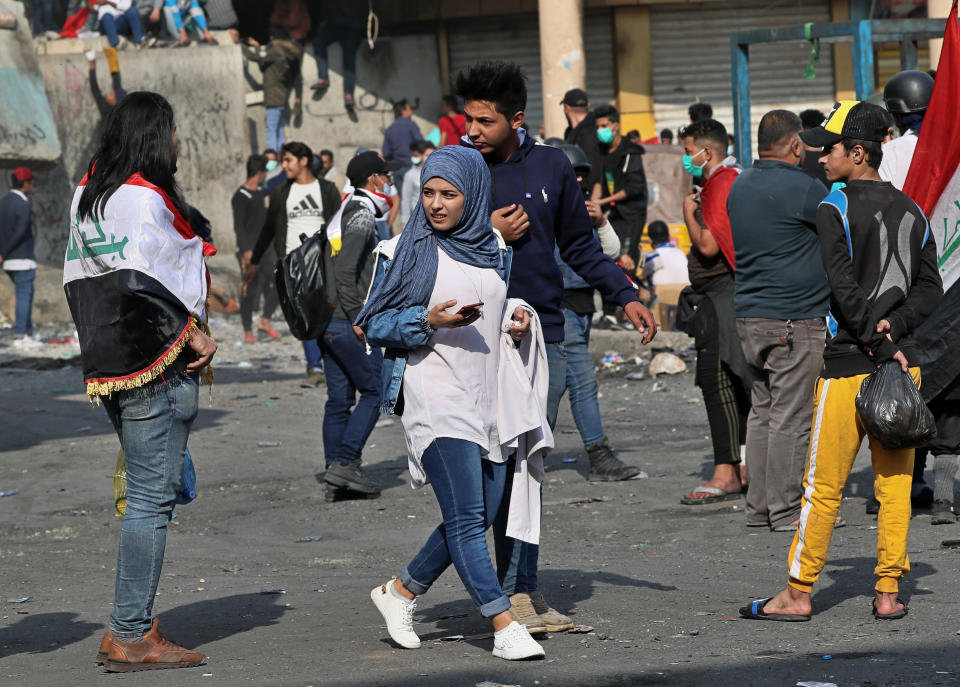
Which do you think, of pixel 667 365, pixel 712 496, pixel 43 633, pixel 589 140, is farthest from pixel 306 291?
pixel 589 140

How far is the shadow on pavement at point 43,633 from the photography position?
5.17 m

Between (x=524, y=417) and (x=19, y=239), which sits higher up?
(x=19, y=239)

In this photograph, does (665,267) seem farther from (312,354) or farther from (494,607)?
(494,607)

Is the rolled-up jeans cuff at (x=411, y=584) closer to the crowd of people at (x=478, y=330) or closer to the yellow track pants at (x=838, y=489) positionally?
the crowd of people at (x=478, y=330)

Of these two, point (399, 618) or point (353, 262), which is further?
point (353, 262)

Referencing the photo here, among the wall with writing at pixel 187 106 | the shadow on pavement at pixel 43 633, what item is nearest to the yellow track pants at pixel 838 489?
the shadow on pavement at pixel 43 633

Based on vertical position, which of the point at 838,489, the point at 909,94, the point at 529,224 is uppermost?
the point at 909,94

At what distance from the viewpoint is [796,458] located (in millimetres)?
6805

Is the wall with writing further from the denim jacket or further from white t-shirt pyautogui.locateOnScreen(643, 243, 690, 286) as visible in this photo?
the denim jacket

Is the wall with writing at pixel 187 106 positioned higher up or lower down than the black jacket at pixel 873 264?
higher up

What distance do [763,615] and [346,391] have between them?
385 cm

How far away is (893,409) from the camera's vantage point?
4906mm

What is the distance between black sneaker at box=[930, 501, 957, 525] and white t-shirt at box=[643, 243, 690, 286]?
744 centimetres

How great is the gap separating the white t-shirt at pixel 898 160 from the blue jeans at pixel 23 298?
1175 centimetres
